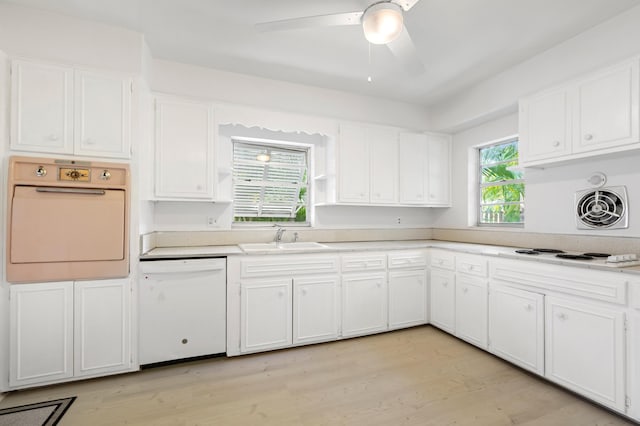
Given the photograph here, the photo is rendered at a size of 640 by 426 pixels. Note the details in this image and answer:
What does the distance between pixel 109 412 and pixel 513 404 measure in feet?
8.80

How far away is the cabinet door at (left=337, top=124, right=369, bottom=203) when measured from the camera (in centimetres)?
348

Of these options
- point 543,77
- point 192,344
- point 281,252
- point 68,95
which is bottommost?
point 192,344

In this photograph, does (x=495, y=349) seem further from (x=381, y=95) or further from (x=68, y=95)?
(x=68, y=95)

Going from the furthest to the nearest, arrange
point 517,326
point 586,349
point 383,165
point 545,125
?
point 383,165
point 545,125
point 517,326
point 586,349

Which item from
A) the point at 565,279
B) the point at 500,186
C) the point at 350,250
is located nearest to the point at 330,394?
the point at 350,250

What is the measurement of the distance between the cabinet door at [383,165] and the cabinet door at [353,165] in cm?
9

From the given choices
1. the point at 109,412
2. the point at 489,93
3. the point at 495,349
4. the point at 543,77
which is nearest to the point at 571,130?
the point at 543,77

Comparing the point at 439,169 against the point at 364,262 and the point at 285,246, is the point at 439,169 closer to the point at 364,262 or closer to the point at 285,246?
the point at 364,262

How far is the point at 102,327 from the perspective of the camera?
2.33 meters

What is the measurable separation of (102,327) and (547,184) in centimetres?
417

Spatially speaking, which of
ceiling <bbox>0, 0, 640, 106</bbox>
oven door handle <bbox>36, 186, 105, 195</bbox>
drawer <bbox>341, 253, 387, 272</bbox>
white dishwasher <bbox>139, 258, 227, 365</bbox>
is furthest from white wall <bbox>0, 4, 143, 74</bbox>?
drawer <bbox>341, 253, 387, 272</bbox>

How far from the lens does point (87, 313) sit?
2.29 metres

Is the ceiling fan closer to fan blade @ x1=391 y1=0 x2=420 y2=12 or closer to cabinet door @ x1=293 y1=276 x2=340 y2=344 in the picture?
fan blade @ x1=391 y1=0 x2=420 y2=12

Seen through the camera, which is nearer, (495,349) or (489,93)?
(495,349)
